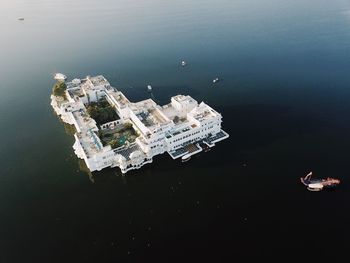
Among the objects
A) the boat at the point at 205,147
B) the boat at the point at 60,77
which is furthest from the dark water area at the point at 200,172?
the boat at the point at 60,77

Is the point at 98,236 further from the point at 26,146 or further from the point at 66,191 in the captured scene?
the point at 26,146

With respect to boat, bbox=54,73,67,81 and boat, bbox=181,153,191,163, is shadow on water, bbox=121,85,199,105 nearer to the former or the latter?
boat, bbox=54,73,67,81

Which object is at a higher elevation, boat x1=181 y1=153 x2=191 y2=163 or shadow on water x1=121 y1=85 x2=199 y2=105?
shadow on water x1=121 y1=85 x2=199 y2=105

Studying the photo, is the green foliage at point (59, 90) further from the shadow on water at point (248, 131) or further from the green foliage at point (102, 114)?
the shadow on water at point (248, 131)

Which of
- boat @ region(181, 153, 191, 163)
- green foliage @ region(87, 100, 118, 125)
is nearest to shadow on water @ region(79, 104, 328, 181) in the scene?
boat @ region(181, 153, 191, 163)

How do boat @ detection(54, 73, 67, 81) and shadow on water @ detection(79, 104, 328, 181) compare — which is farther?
boat @ detection(54, 73, 67, 81)
